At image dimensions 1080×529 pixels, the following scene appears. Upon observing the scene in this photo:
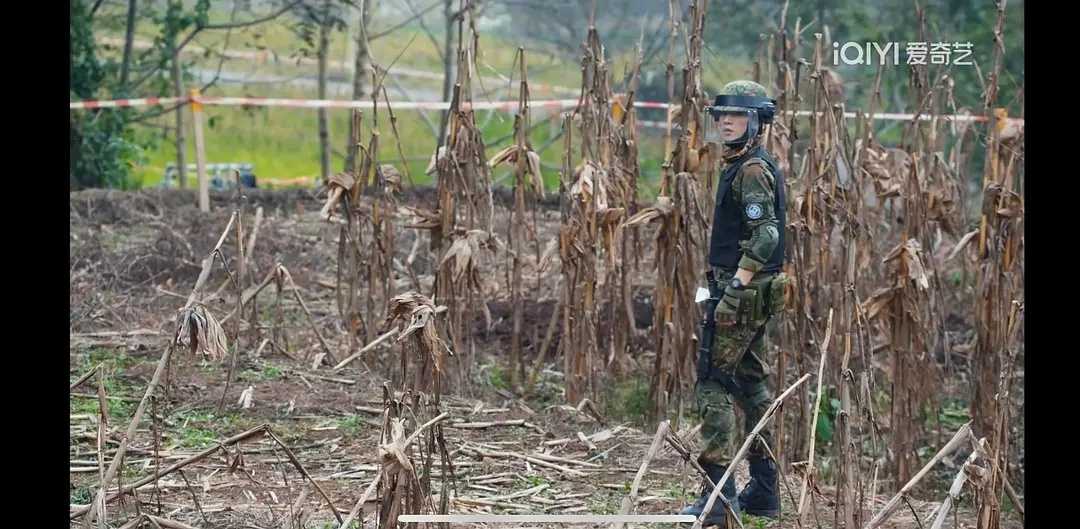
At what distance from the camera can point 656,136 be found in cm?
1283

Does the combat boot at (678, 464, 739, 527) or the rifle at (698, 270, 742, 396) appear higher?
the rifle at (698, 270, 742, 396)

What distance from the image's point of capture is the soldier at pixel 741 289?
14.9 ft

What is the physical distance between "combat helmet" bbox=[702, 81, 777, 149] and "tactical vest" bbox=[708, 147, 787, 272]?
0.26 ft

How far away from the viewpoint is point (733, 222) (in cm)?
468

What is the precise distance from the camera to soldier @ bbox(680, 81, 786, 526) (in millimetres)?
4555

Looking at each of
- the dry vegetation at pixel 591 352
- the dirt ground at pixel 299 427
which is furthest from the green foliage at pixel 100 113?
the dry vegetation at pixel 591 352

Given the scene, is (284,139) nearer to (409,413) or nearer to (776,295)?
(776,295)

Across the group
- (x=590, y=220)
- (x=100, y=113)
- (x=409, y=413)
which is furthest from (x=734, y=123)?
(x=100, y=113)

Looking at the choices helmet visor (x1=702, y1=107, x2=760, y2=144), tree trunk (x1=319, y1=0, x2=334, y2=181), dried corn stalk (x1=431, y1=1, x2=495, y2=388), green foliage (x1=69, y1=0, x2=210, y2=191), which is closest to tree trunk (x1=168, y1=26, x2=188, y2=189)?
green foliage (x1=69, y1=0, x2=210, y2=191)

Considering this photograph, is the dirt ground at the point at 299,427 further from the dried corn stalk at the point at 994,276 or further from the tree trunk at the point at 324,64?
the tree trunk at the point at 324,64

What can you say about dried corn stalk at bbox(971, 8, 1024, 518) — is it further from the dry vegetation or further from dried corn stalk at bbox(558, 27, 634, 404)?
dried corn stalk at bbox(558, 27, 634, 404)

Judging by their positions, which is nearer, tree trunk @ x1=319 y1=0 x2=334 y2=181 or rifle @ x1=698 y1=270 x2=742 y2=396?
rifle @ x1=698 y1=270 x2=742 y2=396

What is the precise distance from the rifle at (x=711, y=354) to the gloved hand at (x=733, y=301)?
80 millimetres

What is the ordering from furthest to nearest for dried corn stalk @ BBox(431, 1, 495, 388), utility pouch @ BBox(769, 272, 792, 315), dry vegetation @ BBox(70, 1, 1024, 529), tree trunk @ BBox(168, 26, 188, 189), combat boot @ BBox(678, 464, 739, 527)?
tree trunk @ BBox(168, 26, 188, 189) → dried corn stalk @ BBox(431, 1, 495, 388) → dry vegetation @ BBox(70, 1, 1024, 529) → utility pouch @ BBox(769, 272, 792, 315) → combat boot @ BBox(678, 464, 739, 527)
